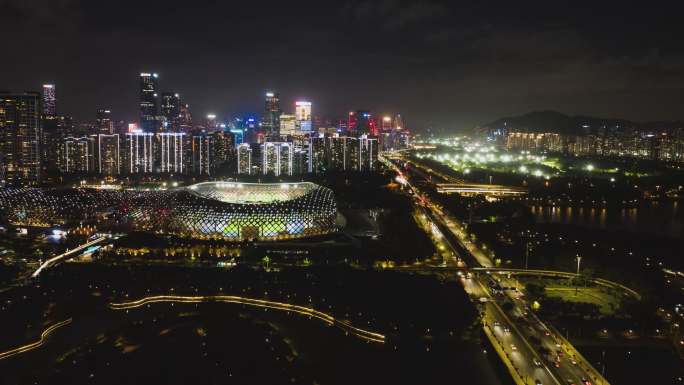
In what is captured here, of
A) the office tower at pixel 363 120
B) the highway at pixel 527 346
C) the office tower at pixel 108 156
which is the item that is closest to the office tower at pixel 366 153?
the office tower at pixel 108 156

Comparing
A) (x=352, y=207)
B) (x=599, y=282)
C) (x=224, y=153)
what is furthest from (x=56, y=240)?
(x=224, y=153)

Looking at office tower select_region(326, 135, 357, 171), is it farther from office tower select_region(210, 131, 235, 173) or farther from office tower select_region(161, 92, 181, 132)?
office tower select_region(161, 92, 181, 132)

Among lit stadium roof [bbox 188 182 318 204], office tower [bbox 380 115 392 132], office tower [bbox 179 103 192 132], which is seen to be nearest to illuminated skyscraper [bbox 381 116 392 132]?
office tower [bbox 380 115 392 132]

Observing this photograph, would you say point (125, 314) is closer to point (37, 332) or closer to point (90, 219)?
point (37, 332)

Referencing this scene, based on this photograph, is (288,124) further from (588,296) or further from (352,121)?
(588,296)

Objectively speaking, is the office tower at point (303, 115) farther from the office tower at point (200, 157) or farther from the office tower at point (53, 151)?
the office tower at point (53, 151)
